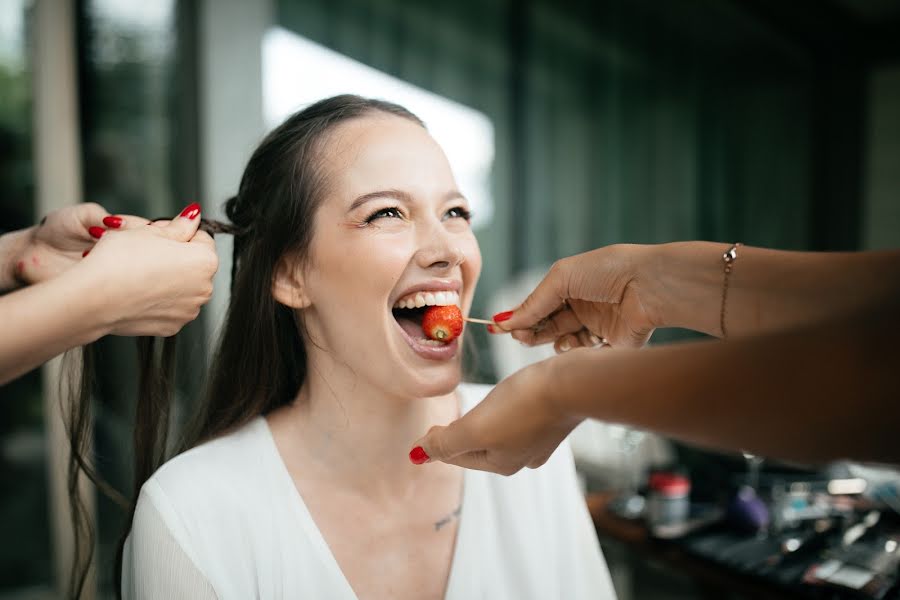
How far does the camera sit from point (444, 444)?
43.0 inches

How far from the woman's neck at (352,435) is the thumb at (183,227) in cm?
46

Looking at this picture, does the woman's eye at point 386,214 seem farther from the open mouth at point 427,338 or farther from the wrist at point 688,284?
the wrist at point 688,284

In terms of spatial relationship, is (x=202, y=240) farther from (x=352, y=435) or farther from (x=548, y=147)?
(x=548, y=147)

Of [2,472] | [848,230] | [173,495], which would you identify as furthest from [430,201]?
[848,230]

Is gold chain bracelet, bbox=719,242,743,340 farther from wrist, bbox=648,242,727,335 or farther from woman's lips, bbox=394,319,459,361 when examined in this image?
woman's lips, bbox=394,319,459,361

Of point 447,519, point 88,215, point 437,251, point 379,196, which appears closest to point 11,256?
point 88,215

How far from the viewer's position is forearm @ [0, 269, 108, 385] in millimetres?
890

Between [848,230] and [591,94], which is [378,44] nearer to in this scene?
[591,94]

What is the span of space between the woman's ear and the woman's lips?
223 mm

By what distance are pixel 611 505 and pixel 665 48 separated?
133 inches

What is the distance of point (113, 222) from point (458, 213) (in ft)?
2.34

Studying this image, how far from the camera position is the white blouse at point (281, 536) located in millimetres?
1191

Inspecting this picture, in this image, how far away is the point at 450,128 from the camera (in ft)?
12.5

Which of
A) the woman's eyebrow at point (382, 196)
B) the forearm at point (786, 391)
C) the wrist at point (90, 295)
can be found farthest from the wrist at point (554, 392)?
the wrist at point (90, 295)
